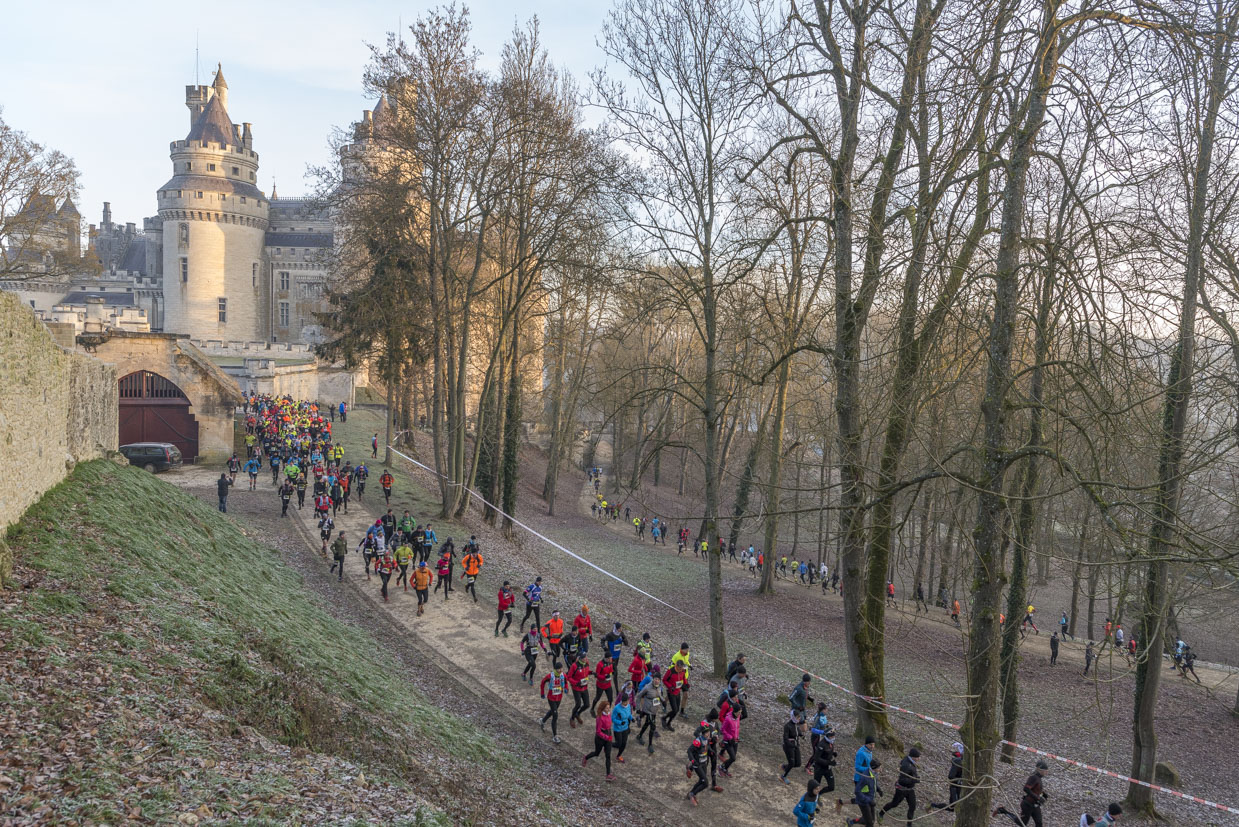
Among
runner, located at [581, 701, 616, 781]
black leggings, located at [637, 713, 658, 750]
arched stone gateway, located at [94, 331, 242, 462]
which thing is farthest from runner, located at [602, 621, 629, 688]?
arched stone gateway, located at [94, 331, 242, 462]

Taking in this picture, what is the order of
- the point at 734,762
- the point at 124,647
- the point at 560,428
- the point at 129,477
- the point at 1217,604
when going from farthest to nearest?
1. the point at 560,428
2. the point at 1217,604
3. the point at 129,477
4. the point at 734,762
5. the point at 124,647

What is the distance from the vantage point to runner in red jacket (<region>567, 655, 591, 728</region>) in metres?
12.2

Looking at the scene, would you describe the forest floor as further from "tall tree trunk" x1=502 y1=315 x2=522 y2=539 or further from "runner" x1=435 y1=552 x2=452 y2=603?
"tall tree trunk" x1=502 y1=315 x2=522 y2=539

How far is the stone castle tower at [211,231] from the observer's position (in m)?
73.6

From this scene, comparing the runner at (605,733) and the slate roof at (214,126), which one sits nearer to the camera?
the runner at (605,733)

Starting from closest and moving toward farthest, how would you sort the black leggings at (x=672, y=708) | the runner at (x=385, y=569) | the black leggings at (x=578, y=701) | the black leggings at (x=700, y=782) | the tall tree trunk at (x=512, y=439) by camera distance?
the black leggings at (x=700, y=782), the black leggings at (x=578, y=701), the black leggings at (x=672, y=708), the runner at (x=385, y=569), the tall tree trunk at (x=512, y=439)

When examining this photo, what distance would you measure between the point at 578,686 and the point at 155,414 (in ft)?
73.5

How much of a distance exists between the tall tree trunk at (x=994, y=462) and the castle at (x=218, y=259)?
6813 centimetres

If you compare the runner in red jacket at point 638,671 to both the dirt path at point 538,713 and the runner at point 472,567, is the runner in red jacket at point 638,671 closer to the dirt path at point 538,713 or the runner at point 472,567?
the dirt path at point 538,713

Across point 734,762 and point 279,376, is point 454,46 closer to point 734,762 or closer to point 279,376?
point 734,762

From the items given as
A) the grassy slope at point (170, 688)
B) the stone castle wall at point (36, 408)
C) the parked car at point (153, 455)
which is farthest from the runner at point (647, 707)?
the parked car at point (153, 455)

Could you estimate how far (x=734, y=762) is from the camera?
11.9m

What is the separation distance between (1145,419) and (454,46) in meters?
21.1

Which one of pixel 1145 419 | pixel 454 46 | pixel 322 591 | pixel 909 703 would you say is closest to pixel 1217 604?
pixel 909 703
